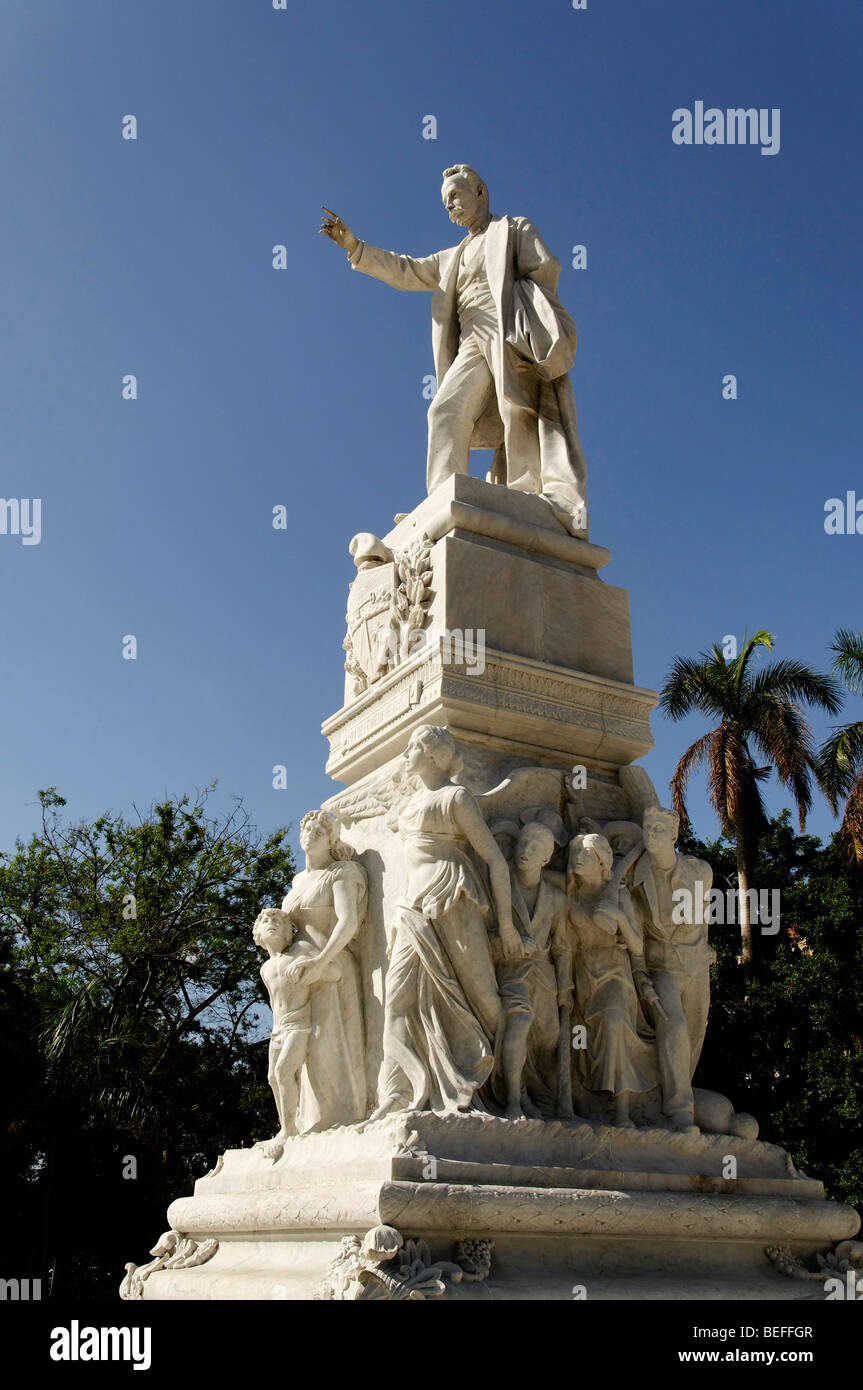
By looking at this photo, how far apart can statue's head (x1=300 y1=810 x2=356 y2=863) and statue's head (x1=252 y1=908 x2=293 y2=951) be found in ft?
1.30

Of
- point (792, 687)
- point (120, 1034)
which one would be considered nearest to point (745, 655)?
point (792, 687)

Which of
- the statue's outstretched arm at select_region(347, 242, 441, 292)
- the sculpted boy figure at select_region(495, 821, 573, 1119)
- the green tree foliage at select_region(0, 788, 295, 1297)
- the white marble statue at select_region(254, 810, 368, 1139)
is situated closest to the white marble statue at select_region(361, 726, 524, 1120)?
the sculpted boy figure at select_region(495, 821, 573, 1119)

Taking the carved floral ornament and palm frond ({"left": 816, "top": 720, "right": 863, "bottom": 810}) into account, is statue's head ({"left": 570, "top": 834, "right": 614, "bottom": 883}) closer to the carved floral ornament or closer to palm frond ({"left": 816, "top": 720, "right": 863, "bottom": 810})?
the carved floral ornament

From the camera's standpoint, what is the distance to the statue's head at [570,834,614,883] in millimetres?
6762

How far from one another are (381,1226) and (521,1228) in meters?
0.77

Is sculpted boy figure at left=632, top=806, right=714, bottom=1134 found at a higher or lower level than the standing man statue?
lower

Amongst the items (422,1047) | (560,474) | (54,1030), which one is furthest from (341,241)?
(54,1030)

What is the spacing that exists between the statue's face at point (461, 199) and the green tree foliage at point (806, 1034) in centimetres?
1492

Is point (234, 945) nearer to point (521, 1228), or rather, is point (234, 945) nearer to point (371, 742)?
point (371, 742)

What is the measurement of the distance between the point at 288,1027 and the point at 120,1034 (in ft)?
51.8
